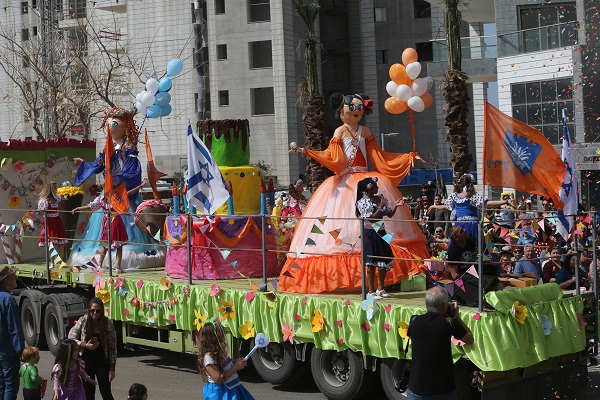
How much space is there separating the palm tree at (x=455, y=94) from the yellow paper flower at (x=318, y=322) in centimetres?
1437

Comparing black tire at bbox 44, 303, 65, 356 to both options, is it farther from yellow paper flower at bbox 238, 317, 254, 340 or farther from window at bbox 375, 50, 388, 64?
window at bbox 375, 50, 388, 64

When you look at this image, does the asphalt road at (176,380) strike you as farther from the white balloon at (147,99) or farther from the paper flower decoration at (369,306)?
the white balloon at (147,99)

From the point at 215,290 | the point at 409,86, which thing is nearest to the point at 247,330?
the point at 215,290

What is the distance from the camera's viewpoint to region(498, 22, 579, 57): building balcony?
25438mm

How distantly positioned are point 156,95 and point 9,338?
6.24 m

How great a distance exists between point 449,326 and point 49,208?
9181 millimetres

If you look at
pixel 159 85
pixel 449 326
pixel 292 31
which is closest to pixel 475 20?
pixel 292 31

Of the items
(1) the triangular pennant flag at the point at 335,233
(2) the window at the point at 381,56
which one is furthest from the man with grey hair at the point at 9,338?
(2) the window at the point at 381,56

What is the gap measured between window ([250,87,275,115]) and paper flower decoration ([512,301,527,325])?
109 feet

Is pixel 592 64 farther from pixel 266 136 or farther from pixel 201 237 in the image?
pixel 266 136

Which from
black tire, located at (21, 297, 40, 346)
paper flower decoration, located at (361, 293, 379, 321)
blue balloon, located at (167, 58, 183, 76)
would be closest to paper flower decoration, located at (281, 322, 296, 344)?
paper flower decoration, located at (361, 293, 379, 321)

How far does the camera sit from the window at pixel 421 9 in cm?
4638

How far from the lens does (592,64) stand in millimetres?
24609

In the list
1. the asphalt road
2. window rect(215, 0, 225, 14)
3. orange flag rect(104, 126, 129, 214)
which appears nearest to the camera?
the asphalt road
